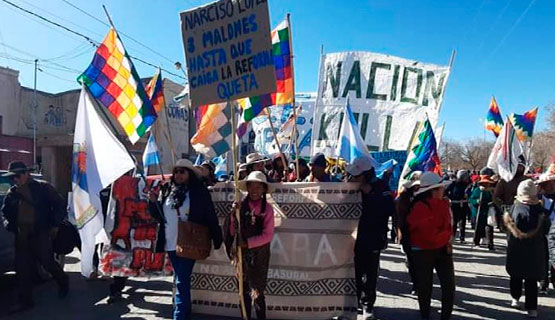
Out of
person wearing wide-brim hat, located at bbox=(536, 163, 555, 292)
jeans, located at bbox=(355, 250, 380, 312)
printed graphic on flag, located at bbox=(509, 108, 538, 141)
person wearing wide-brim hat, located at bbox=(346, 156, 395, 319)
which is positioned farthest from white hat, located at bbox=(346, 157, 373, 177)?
printed graphic on flag, located at bbox=(509, 108, 538, 141)

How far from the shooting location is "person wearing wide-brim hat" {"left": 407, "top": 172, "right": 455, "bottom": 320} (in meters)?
4.33

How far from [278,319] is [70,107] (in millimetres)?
26886

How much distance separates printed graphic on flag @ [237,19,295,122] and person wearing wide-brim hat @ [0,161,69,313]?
291cm

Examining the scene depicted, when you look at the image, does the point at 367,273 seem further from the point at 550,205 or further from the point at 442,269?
the point at 550,205

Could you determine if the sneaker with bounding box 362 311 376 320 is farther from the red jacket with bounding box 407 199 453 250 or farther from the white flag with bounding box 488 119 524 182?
the white flag with bounding box 488 119 524 182

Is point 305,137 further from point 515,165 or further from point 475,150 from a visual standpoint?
point 475,150

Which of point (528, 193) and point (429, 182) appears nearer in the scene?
point (429, 182)

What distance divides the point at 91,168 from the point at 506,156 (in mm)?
6502

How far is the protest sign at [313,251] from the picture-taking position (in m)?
4.54

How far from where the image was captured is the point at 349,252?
4609 mm

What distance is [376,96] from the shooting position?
7285mm

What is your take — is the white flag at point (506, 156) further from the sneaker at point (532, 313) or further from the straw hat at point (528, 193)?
the sneaker at point (532, 313)

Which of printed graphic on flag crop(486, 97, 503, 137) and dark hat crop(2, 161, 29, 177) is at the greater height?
printed graphic on flag crop(486, 97, 503, 137)

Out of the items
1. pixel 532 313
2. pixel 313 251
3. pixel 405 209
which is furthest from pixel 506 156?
pixel 313 251
